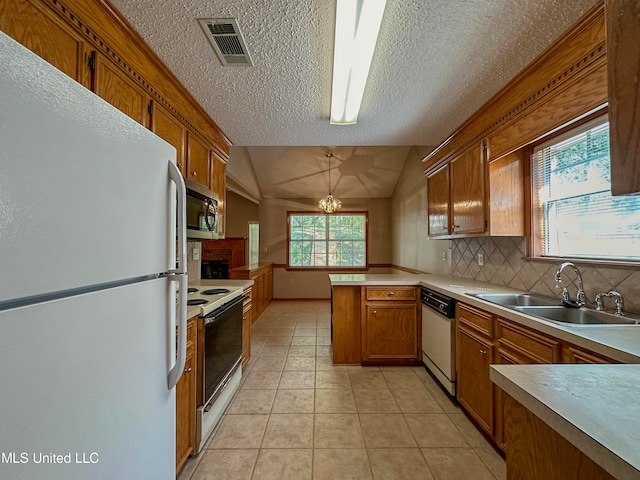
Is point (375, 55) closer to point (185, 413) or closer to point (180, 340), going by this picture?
point (180, 340)

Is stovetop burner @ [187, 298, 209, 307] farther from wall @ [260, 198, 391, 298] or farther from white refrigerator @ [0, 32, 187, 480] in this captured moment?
wall @ [260, 198, 391, 298]

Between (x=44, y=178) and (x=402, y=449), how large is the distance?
214 cm

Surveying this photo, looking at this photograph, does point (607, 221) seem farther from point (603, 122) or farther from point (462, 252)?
point (462, 252)

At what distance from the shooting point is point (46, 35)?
1.01m

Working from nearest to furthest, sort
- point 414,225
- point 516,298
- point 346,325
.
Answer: point 516,298 → point 346,325 → point 414,225

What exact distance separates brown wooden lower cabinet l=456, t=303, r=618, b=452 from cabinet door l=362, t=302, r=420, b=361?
2.44ft

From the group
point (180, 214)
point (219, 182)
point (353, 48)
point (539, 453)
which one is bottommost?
point (539, 453)

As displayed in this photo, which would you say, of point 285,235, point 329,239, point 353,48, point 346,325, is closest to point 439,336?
point 346,325

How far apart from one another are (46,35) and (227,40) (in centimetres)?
75

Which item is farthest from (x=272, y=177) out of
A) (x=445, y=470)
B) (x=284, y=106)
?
(x=445, y=470)

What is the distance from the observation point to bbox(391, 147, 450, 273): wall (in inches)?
156

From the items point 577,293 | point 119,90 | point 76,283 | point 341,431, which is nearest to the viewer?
point 76,283

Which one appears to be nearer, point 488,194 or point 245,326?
point 488,194

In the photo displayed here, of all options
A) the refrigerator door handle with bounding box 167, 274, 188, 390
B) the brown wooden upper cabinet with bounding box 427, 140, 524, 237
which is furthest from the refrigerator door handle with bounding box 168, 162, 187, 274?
the brown wooden upper cabinet with bounding box 427, 140, 524, 237
